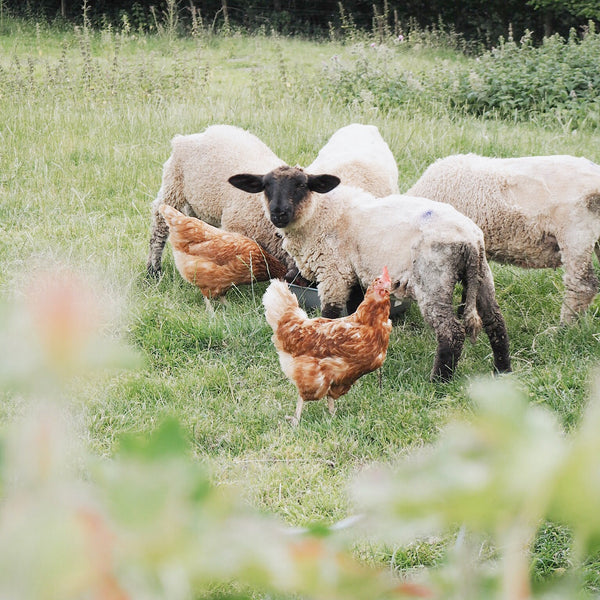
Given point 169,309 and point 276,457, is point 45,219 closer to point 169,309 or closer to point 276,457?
point 169,309

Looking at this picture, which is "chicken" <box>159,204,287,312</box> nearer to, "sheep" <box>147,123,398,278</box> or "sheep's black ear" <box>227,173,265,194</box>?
"sheep" <box>147,123,398,278</box>

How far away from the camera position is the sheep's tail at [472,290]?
4270mm

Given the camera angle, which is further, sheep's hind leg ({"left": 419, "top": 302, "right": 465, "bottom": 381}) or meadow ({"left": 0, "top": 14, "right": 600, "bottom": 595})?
sheep's hind leg ({"left": 419, "top": 302, "right": 465, "bottom": 381})

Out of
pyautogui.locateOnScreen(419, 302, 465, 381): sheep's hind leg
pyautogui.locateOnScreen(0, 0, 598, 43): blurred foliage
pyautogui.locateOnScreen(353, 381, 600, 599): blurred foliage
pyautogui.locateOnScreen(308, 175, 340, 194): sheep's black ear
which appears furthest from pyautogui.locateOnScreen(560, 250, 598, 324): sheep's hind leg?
pyautogui.locateOnScreen(0, 0, 598, 43): blurred foliage

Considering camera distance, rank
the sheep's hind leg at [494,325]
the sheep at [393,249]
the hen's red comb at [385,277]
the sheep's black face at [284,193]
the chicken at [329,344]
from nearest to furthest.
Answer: the chicken at [329,344]
the hen's red comb at [385,277]
the sheep at [393,249]
the sheep's hind leg at [494,325]
the sheep's black face at [284,193]

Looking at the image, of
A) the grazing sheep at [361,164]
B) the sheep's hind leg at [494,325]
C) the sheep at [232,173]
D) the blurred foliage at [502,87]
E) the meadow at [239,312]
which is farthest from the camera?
the blurred foliage at [502,87]

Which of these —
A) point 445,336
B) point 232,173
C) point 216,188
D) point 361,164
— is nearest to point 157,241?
point 216,188

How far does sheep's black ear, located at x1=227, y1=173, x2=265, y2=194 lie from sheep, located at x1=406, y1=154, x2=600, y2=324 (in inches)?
46.0

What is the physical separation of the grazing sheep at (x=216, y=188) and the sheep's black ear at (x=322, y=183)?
923 mm

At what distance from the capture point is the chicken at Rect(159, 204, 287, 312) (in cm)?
525

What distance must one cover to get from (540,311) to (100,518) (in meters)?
5.16

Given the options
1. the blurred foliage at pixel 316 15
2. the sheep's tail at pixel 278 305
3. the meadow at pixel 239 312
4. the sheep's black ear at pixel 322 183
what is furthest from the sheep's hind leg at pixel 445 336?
the blurred foliage at pixel 316 15

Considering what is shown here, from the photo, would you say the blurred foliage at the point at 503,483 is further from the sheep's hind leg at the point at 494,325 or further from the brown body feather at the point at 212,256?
the brown body feather at the point at 212,256

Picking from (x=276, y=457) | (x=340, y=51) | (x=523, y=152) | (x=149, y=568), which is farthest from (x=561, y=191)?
(x=340, y=51)
